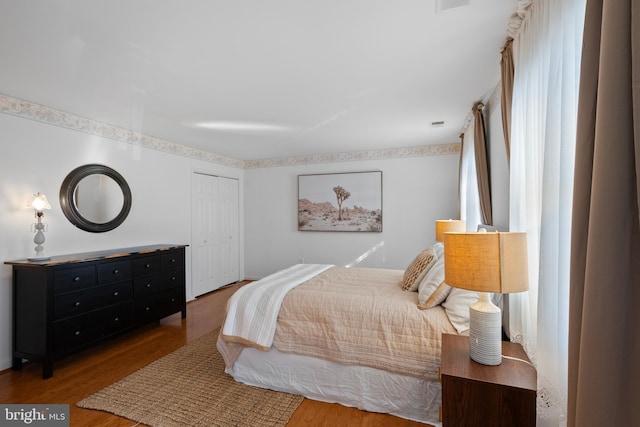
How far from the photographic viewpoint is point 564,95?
3.71ft

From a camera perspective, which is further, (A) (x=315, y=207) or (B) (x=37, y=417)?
(A) (x=315, y=207)

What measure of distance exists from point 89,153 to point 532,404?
4446 millimetres

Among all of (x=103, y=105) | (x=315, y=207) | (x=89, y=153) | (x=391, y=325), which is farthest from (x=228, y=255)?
(x=391, y=325)

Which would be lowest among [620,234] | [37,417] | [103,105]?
[37,417]

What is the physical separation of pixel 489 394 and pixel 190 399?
203 cm

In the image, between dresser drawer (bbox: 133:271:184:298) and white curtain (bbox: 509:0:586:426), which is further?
dresser drawer (bbox: 133:271:184:298)

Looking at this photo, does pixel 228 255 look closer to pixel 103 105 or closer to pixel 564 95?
pixel 103 105

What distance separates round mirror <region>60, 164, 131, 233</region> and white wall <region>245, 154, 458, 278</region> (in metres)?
2.63

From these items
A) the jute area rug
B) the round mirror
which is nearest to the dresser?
the round mirror

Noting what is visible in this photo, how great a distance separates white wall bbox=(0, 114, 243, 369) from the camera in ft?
8.95

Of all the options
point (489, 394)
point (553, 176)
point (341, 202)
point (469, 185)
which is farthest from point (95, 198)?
point (469, 185)

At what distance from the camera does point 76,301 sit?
9.03 feet

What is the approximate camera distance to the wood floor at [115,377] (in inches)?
79.0

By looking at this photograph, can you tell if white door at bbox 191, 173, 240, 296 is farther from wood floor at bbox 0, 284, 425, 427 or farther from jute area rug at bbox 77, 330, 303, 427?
jute area rug at bbox 77, 330, 303, 427
